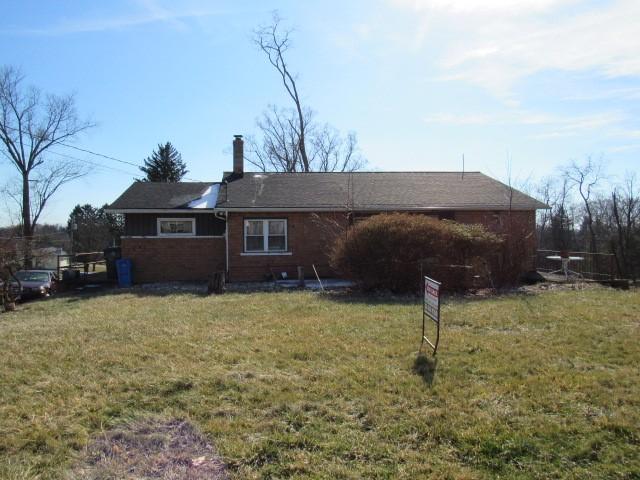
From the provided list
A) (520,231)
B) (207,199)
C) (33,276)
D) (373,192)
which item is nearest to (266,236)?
(207,199)

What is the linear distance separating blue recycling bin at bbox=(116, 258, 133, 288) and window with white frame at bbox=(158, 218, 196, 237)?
5.38 ft

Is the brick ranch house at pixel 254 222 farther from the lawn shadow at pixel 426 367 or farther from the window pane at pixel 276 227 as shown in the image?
the lawn shadow at pixel 426 367

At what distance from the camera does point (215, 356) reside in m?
6.62

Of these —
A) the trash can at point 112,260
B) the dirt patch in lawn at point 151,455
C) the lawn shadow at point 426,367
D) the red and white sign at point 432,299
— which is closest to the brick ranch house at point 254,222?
the trash can at point 112,260

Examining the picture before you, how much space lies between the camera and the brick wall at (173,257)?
18.7m

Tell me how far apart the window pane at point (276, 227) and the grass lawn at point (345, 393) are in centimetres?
920

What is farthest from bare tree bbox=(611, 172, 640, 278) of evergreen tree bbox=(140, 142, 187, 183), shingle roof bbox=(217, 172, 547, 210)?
evergreen tree bbox=(140, 142, 187, 183)

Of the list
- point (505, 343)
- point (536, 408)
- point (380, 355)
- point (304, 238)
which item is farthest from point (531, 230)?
point (536, 408)

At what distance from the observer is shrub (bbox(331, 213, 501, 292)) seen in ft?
44.1

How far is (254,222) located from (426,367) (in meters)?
13.2

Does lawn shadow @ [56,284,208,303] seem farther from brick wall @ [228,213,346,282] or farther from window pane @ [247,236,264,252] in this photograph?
window pane @ [247,236,264,252]

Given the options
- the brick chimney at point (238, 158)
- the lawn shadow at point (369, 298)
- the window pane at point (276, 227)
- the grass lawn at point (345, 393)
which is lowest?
the grass lawn at point (345, 393)

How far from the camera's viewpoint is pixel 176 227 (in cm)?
1900

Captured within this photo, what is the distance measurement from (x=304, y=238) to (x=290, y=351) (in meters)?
11.8
